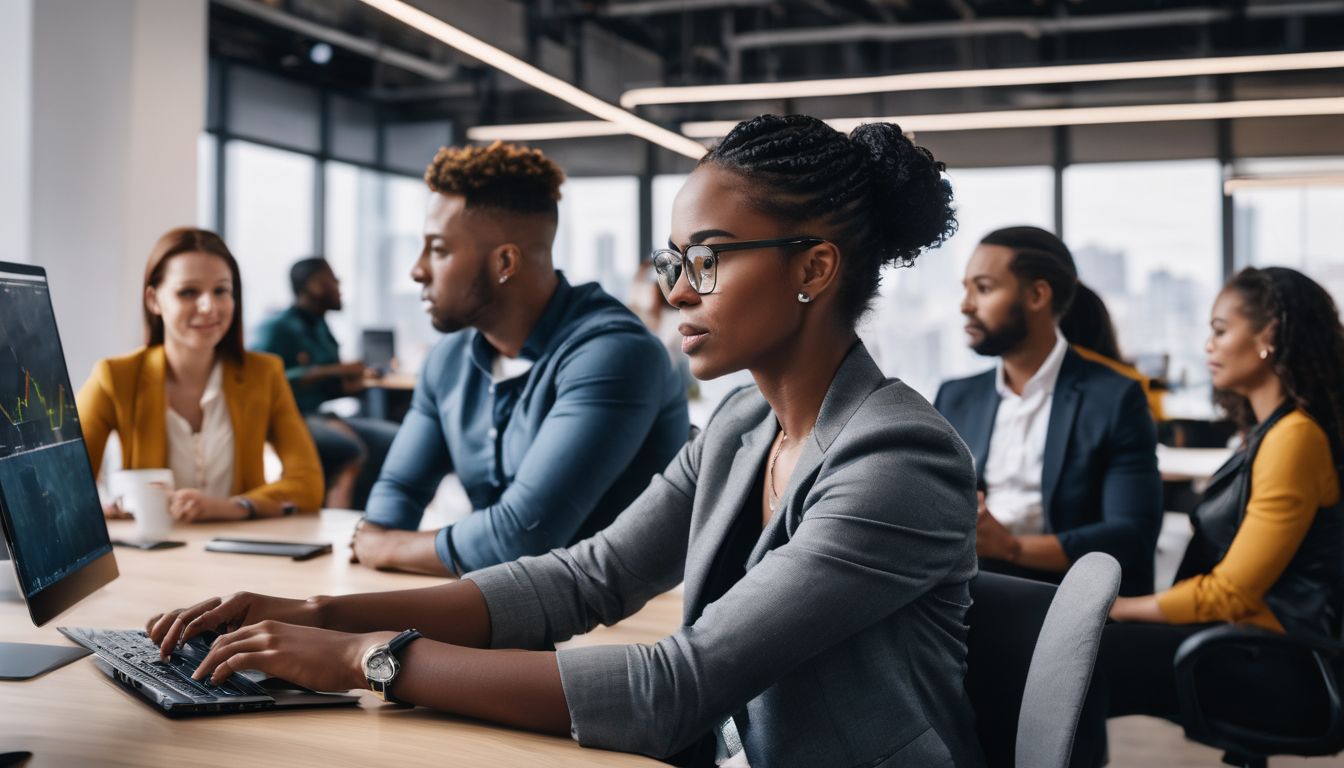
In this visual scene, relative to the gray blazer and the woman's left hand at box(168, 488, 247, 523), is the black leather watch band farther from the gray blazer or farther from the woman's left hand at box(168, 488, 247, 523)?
the woman's left hand at box(168, 488, 247, 523)

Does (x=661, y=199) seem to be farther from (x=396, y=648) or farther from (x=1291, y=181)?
(x=396, y=648)

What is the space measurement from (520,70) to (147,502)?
92.0 inches

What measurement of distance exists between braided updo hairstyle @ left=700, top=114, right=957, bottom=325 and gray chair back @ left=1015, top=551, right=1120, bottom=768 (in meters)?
0.43

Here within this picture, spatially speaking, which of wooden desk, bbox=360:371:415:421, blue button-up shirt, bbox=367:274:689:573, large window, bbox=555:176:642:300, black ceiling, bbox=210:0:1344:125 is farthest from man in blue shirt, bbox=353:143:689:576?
large window, bbox=555:176:642:300

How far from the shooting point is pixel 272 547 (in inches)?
89.1

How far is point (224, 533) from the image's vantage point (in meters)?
2.50

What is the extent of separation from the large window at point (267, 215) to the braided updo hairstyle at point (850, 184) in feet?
25.0

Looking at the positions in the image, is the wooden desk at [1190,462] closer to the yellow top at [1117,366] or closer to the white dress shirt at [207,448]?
the yellow top at [1117,366]

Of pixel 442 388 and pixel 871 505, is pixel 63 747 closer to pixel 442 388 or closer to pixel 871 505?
pixel 871 505

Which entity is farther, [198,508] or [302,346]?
[302,346]

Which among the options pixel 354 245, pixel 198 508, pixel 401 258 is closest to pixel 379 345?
pixel 354 245

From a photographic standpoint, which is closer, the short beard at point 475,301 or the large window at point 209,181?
the short beard at point 475,301

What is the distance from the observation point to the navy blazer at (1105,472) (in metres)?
2.66

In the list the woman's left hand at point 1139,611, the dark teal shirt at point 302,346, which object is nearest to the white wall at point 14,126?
the dark teal shirt at point 302,346
